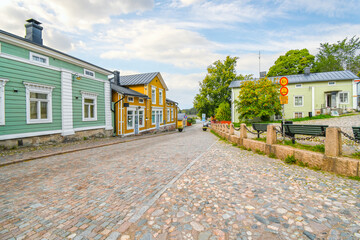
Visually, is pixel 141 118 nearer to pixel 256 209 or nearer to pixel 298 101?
pixel 256 209

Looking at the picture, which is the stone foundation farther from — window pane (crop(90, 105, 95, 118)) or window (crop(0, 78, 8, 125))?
window pane (crop(90, 105, 95, 118))

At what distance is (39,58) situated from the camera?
10.2 m

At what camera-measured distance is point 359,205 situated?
291 centimetres

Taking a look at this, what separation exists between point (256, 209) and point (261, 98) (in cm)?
2402

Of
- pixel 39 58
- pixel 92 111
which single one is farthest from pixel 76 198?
pixel 92 111

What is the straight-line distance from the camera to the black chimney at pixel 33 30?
11.0 m

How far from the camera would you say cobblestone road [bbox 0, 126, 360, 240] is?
7.89 feet

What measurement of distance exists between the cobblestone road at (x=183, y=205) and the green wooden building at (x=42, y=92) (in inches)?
218

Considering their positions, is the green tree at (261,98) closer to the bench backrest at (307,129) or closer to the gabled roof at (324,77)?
the gabled roof at (324,77)

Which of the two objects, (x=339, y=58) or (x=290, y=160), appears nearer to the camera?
(x=290, y=160)

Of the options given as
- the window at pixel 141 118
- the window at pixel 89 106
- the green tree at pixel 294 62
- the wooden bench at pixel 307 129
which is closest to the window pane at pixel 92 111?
the window at pixel 89 106

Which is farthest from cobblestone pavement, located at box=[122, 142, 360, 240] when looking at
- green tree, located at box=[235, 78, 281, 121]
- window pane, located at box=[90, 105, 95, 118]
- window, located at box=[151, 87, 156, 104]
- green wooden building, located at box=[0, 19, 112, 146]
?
green tree, located at box=[235, 78, 281, 121]

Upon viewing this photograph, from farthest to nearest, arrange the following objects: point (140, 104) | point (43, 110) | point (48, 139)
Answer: point (140, 104), point (48, 139), point (43, 110)

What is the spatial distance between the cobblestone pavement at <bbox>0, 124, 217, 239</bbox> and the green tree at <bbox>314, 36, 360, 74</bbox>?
4680 cm
